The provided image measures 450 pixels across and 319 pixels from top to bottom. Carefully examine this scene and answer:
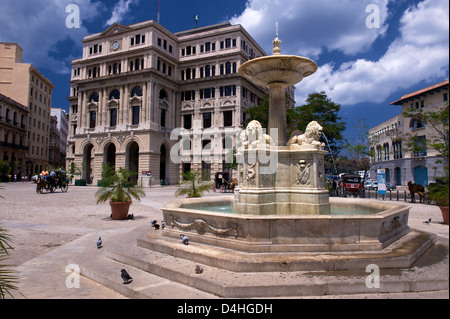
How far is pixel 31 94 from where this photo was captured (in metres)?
56.8

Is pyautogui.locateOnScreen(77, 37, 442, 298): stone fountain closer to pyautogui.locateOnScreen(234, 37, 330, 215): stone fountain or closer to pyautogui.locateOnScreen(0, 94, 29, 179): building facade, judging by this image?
pyautogui.locateOnScreen(234, 37, 330, 215): stone fountain

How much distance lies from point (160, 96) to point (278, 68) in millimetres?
37868

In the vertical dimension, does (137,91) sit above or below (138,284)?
above

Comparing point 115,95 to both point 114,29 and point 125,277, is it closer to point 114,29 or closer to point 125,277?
point 114,29

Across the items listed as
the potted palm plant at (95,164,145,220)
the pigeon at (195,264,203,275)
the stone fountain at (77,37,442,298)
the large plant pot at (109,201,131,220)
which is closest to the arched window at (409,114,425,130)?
the stone fountain at (77,37,442,298)

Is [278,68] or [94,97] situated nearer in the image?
[278,68]

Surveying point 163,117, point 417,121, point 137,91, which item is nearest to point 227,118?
point 163,117

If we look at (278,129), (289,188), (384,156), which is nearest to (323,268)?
(289,188)

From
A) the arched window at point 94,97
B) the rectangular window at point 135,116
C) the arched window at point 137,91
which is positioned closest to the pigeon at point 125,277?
the rectangular window at point 135,116

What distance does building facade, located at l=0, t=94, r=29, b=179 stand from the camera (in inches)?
1858

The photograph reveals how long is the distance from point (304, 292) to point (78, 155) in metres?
47.1

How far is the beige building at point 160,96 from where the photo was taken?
133ft

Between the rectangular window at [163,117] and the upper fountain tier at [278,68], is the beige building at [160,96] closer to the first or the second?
the rectangular window at [163,117]
